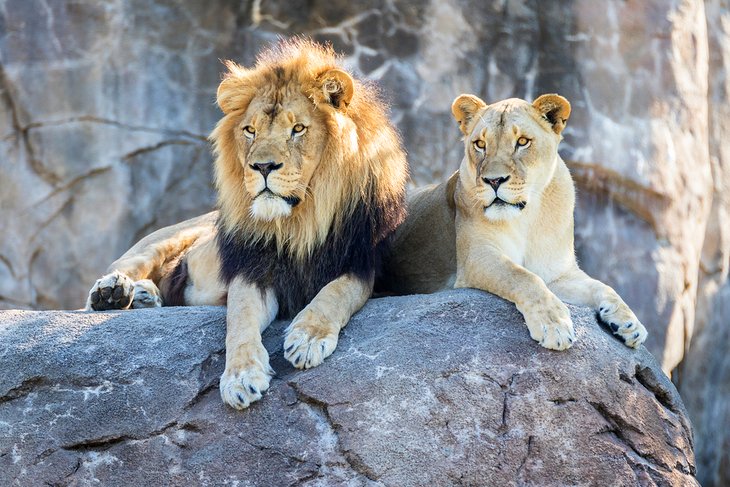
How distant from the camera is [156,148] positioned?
24.0 ft

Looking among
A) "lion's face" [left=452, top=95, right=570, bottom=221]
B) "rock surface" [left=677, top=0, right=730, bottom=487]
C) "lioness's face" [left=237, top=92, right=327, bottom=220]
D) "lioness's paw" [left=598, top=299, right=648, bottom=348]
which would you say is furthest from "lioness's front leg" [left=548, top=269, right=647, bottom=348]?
"rock surface" [left=677, top=0, right=730, bottom=487]

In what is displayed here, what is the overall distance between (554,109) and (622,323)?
37.3 inches

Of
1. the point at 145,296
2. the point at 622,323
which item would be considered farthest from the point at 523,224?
the point at 145,296

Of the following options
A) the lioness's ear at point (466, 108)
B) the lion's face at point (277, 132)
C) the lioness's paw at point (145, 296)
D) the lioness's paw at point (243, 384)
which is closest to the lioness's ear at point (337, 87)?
the lion's face at point (277, 132)

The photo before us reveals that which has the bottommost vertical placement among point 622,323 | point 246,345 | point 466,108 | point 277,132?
point 246,345

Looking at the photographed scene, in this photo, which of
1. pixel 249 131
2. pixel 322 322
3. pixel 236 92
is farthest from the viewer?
pixel 236 92

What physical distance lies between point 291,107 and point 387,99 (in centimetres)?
70

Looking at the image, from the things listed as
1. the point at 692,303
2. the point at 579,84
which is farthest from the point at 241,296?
the point at 692,303

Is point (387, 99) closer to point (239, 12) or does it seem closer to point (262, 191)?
point (262, 191)

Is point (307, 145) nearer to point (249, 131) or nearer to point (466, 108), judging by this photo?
point (249, 131)

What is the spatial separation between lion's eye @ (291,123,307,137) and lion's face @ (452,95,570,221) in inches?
28.6

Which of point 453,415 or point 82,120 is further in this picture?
point 82,120

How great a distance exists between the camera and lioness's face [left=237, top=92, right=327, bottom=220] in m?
4.05

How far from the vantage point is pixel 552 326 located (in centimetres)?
387
